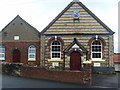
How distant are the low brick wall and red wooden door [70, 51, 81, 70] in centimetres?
559

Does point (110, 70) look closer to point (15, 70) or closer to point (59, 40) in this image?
point (59, 40)

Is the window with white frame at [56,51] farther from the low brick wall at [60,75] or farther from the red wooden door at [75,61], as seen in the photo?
the low brick wall at [60,75]

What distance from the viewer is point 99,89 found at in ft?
37.4

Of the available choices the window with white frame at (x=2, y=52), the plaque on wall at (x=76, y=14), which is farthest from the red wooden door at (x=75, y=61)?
the window with white frame at (x=2, y=52)

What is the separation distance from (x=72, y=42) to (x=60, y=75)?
22.5ft

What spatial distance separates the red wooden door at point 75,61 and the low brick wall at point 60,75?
18.3 feet

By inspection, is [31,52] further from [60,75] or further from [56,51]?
[60,75]

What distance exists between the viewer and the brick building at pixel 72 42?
19.9m

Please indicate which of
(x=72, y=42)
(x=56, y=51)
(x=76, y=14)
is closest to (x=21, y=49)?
(x=56, y=51)

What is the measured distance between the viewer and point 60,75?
1414cm

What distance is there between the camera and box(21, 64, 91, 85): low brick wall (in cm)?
1301

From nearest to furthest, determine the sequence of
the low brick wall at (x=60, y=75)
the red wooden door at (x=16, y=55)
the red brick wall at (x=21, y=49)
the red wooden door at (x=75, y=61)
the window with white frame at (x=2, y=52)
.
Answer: the low brick wall at (x=60, y=75)
the red wooden door at (x=75, y=61)
the red brick wall at (x=21, y=49)
the red wooden door at (x=16, y=55)
the window with white frame at (x=2, y=52)

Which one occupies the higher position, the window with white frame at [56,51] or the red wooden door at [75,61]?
the window with white frame at [56,51]

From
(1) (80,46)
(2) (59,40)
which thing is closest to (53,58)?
(2) (59,40)
